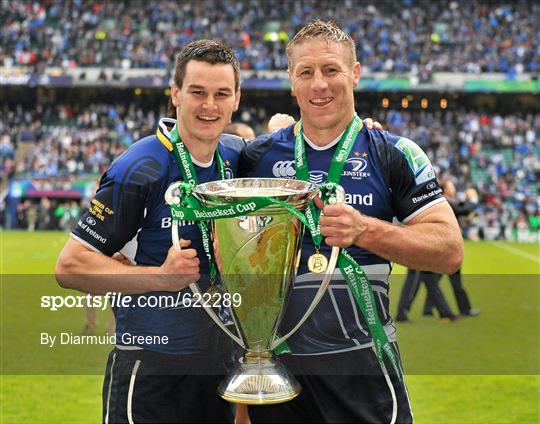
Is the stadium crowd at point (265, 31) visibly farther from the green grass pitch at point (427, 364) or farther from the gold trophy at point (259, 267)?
the gold trophy at point (259, 267)

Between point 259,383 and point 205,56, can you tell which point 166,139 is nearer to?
point 205,56

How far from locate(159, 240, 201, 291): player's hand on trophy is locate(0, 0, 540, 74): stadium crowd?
32553 mm

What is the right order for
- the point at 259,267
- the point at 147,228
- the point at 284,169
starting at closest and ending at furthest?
the point at 259,267 < the point at 147,228 < the point at 284,169

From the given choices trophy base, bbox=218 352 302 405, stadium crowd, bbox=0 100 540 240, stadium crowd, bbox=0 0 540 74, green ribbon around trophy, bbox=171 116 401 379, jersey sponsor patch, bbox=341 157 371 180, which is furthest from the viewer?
stadium crowd, bbox=0 0 540 74

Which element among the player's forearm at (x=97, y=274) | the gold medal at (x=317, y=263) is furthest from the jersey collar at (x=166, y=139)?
the gold medal at (x=317, y=263)

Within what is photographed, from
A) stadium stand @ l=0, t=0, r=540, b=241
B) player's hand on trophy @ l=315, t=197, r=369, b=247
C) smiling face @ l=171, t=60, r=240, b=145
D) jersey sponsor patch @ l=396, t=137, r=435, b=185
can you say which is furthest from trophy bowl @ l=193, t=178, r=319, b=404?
stadium stand @ l=0, t=0, r=540, b=241

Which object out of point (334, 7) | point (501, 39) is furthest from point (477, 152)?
point (334, 7)

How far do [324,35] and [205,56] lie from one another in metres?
0.47

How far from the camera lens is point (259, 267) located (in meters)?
2.38

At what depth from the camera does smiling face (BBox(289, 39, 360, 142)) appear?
2734mm

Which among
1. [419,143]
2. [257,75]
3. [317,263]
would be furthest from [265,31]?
[317,263]

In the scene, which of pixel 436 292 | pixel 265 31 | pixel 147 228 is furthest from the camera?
pixel 265 31

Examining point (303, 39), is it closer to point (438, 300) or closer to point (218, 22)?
point (438, 300)

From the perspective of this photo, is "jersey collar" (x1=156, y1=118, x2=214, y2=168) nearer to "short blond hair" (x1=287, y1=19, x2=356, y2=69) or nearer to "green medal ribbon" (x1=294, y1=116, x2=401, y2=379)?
"green medal ribbon" (x1=294, y1=116, x2=401, y2=379)
